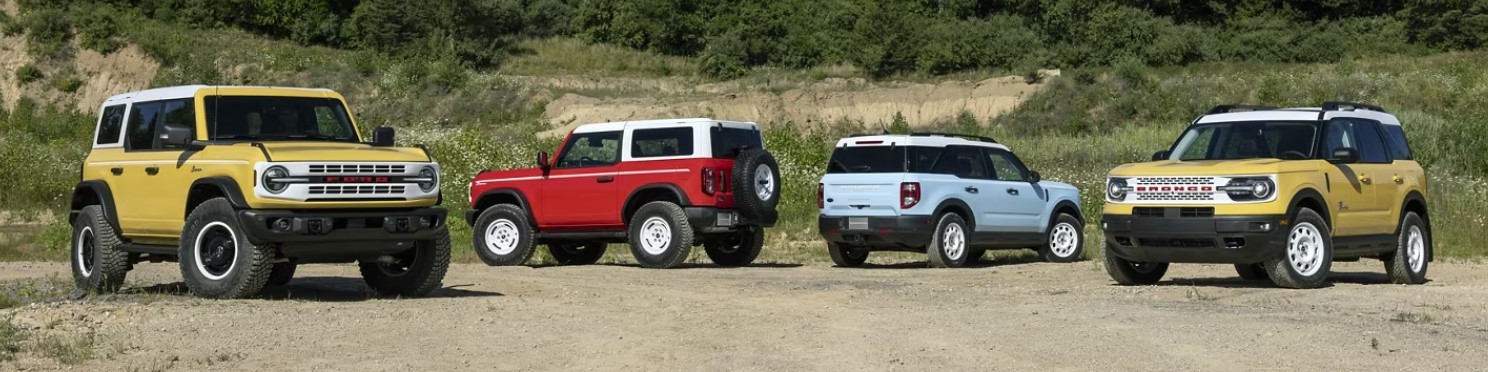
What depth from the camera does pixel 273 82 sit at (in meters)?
63.5

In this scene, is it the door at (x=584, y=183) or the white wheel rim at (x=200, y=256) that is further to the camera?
the door at (x=584, y=183)

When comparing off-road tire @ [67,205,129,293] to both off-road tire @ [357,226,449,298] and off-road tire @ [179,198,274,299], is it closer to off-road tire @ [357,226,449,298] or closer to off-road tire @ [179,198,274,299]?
off-road tire @ [179,198,274,299]

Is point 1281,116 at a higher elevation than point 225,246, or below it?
higher

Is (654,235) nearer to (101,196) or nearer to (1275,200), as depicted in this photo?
(101,196)

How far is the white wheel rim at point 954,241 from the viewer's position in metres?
20.8

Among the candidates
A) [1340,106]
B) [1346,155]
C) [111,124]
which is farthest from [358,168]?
[1340,106]

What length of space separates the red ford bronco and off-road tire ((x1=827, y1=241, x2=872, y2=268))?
891 millimetres

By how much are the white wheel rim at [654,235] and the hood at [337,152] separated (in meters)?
6.03

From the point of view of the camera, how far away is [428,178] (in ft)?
48.9

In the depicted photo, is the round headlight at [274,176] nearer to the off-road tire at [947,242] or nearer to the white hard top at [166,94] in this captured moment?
the white hard top at [166,94]

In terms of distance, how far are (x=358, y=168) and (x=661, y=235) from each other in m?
6.99

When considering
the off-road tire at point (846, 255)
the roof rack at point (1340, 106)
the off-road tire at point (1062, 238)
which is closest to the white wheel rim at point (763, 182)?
the off-road tire at point (846, 255)

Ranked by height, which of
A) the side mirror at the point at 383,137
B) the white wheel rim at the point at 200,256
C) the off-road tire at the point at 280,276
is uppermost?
the side mirror at the point at 383,137

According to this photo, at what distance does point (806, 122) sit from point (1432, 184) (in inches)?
1147
